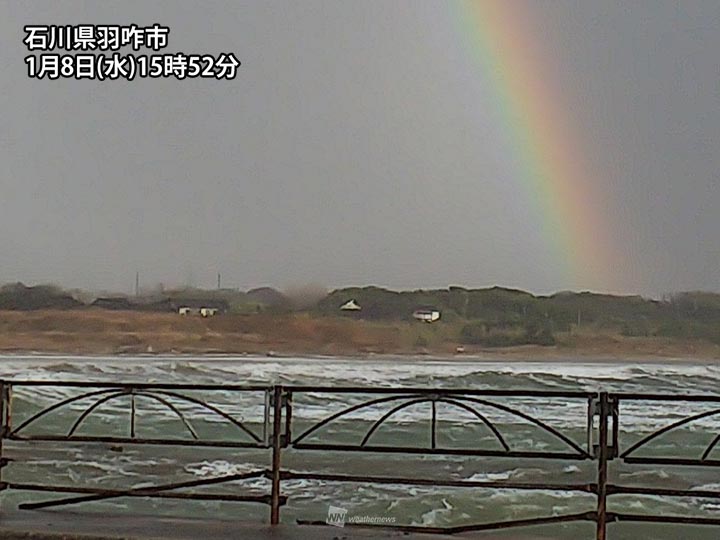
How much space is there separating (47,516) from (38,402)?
118cm

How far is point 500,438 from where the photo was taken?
3.71 metres

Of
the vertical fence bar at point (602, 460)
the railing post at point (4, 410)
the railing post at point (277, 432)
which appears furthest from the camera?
the railing post at point (4, 410)

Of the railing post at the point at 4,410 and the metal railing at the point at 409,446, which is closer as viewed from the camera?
the metal railing at the point at 409,446

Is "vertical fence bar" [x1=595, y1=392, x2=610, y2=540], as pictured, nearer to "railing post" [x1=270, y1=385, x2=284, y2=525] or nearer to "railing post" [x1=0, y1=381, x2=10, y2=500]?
"railing post" [x1=270, y1=385, x2=284, y2=525]

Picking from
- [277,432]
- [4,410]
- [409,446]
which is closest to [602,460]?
[409,446]

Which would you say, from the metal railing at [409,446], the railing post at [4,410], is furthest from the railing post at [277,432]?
the railing post at [4,410]

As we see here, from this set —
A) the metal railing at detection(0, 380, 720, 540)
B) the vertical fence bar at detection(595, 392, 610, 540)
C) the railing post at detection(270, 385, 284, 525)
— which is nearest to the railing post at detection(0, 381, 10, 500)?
the metal railing at detection(0, 380, 720, 540)

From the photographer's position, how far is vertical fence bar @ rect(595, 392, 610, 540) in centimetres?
353

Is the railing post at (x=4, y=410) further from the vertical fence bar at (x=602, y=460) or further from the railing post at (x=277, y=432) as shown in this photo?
the vertical fence bar at (x=602, y=460)

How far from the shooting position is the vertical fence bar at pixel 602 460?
353cm

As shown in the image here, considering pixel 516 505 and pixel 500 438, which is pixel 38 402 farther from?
pixel 516 505

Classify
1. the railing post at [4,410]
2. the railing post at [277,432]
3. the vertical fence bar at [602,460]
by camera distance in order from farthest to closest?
the railing post at [4,410] < the railing post at [277,432] < the vertical fence bar at [602,460]

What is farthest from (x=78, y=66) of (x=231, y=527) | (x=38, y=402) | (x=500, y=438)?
(x=500, y=438)

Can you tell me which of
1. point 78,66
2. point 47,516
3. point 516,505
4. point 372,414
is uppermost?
point 78,66
